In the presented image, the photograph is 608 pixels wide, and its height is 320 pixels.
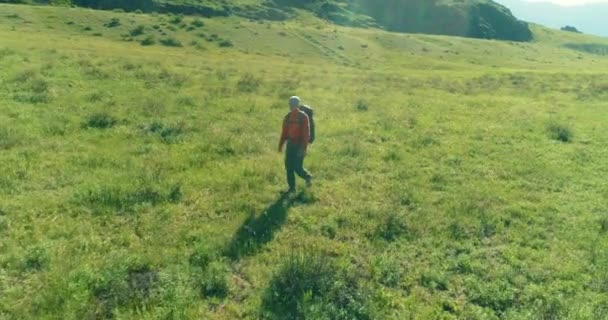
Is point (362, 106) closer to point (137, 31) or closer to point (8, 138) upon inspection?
point (8, 138)

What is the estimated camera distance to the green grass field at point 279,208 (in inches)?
340

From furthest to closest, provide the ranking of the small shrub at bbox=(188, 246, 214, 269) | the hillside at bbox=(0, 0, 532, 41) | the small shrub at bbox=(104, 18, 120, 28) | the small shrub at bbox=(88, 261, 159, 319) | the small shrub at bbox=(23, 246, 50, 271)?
the hillside at bbox=(0, 0, 532, 41)
the small shrub at bbox=(104, 18, 120, 28)
the small shrub at bbox=(188, 246, 214, 269)
the small shrub at bbox=(23, 246, 50, 271)
the small shrub at bbox=(88, 261, 159, 319)

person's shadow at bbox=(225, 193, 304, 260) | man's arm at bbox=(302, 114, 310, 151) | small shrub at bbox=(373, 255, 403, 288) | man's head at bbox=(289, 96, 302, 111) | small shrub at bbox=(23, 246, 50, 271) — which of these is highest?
man's head at bbox=(289, 96, 302, 111)

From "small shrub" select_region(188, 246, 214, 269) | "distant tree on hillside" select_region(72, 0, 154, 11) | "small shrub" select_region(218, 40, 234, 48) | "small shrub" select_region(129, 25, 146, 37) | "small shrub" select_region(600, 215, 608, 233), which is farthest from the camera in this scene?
"distant tree on hillside" select_region(72, 0, 154, 11)

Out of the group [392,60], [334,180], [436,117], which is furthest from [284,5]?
[334,180]

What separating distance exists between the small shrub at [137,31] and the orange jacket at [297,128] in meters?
61.5

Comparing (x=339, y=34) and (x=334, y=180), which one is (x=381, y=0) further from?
(x=334, y=180)

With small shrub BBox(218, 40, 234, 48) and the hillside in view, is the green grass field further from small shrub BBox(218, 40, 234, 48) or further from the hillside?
the hillside

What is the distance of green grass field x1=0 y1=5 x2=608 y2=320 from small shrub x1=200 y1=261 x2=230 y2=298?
1.5 inches

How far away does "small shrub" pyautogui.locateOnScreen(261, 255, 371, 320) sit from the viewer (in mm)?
8133

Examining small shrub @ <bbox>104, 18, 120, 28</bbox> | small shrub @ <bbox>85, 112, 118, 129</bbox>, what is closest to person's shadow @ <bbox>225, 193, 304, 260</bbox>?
small shrub @ <bbox>85, 112, 118, 129</bbox>

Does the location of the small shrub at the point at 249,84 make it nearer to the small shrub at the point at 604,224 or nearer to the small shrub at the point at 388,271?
the small shrub at the point at 604,224

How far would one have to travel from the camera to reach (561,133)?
22.5 metres

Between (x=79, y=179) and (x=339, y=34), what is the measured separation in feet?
276
